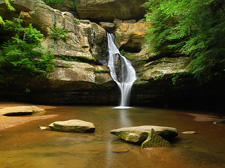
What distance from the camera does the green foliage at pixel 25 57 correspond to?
9.48 metres

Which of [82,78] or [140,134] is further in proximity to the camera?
[82,78]

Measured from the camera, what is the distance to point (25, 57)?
987 cm

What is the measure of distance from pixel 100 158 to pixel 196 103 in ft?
45.7

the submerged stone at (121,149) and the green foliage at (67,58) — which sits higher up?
the green foliage at (67,58)

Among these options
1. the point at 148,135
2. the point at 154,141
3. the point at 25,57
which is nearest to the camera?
the point at 154,141

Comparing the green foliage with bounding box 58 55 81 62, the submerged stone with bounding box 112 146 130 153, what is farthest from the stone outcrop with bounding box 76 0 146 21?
the submerged stone with bounding box 112 146 130 153

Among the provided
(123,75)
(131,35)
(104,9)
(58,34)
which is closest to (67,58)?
(58,34)

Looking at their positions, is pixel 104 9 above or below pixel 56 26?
above

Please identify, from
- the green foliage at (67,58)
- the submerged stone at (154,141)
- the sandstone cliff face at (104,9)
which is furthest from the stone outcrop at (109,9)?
the submerged stone at (154,141)

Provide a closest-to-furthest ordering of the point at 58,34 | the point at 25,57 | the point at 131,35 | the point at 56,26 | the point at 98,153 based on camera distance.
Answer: the point at 98,153 < the point at 25,57 < the point at 58,34 < the point at 56,26 < the point at 131,35

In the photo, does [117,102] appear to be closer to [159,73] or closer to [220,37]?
[159,73]

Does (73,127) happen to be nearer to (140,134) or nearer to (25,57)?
(140,134)

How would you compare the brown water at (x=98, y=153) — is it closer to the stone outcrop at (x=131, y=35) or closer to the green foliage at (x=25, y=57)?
the green foliage at (x=25, y=57)

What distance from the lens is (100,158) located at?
229 cm
